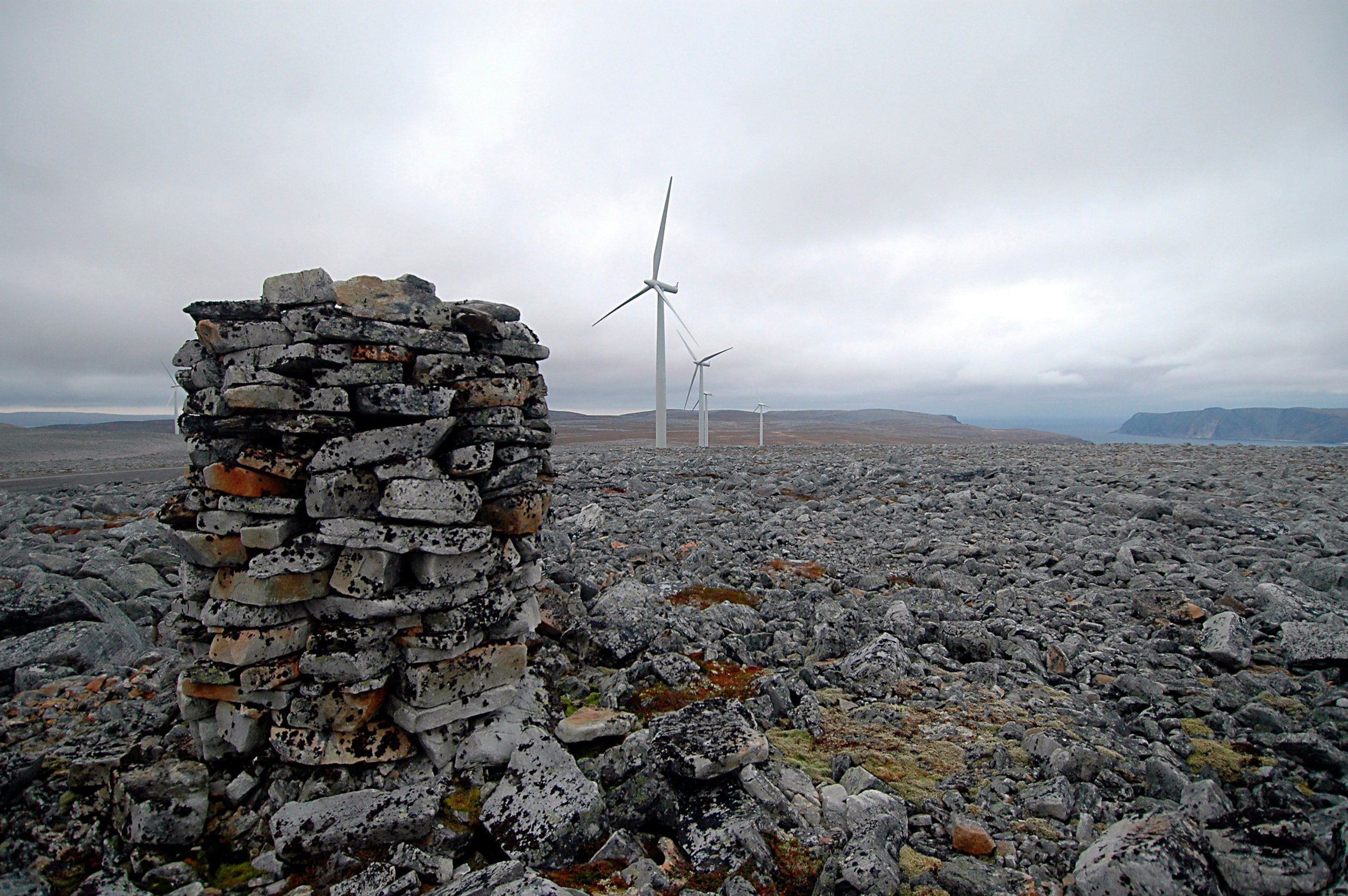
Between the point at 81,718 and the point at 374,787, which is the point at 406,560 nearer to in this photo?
the point at 374,787

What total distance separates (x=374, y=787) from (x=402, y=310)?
4.38 metres

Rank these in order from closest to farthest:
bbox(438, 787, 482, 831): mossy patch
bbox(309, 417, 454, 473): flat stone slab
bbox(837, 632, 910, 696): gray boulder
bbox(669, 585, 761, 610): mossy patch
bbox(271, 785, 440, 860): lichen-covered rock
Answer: bbox(271, 785, 440, 860): lichen-covered rock
bbox(438, 787, 482, 831): mossy patch
bbox(309, 417, 454, 473): flat stone slab
bbox(837, 632, 910, 696): gray boulder
bbox(669, 585, 761, 610): mossy patch

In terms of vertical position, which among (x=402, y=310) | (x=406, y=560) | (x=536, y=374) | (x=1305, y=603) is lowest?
(x=1305, y=603)

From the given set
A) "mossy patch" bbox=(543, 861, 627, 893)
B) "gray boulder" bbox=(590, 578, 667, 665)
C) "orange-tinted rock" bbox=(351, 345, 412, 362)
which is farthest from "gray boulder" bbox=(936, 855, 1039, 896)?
"orange-tinted rock" bbox=(351, 345, 412, 362)

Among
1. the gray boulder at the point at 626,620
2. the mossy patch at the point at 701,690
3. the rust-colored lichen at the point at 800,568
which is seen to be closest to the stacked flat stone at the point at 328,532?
the mossy patch at the point at 701,690

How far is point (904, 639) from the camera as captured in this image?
8508 millimetres

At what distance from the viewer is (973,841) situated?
4684 mm

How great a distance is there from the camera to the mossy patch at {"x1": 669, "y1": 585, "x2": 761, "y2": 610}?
1005 centimetres

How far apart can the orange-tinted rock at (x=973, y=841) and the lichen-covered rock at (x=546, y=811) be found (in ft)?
9.13

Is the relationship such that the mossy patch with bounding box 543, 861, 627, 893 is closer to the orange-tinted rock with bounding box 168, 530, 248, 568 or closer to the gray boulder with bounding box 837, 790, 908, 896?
the gray boulder with bounding box 837, 790, 908, 896

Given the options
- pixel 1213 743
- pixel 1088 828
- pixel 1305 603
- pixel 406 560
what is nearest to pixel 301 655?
pixel 406 560

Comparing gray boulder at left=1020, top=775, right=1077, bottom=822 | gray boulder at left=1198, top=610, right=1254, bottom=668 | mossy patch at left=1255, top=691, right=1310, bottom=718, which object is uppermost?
gray boulder at left=1198, top=610, right=1254, bottom=668

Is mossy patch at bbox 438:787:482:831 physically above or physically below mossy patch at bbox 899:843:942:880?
below

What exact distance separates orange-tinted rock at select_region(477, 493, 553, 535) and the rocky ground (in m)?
1.87
